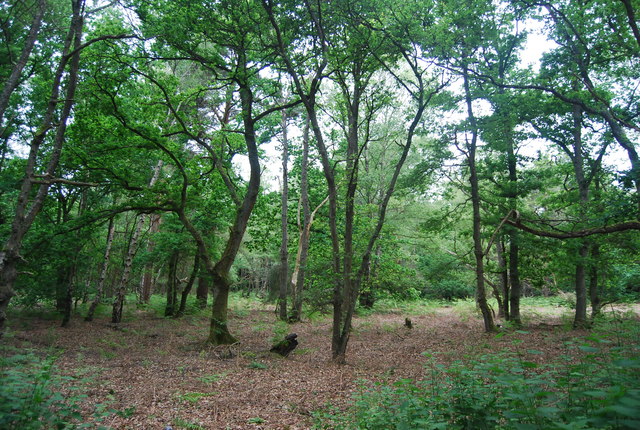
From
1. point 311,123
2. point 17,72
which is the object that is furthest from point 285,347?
point 17,72

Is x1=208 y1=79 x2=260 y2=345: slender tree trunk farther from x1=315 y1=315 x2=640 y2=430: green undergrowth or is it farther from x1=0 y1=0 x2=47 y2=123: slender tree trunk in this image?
Result: x1=315 y1=315 x2=640 y2=430: green undergrowth

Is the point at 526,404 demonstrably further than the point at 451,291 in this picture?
No

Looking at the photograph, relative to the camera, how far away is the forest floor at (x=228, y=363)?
4887 mm

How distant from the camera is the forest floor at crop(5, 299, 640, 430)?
4.89 metres

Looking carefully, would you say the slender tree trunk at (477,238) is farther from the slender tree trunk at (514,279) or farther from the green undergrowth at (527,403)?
the green undergrowth at (527,403)

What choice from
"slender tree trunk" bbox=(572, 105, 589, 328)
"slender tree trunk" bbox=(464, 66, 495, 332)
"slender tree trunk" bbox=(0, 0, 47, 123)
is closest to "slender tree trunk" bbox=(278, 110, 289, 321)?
"slender tree trunk" bbox=(464, 66, 495, 332)

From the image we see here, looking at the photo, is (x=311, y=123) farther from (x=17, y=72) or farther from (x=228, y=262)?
(x=17, y=72)

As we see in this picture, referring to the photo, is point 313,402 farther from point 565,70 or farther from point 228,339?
point 565,70

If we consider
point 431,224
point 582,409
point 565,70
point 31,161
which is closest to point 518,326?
point 431,224

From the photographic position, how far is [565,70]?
357 inches

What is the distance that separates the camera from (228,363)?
813 cm

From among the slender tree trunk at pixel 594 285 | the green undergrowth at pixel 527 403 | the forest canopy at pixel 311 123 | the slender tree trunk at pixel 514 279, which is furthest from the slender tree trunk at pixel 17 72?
the slender tree trunk at pixel 594 285

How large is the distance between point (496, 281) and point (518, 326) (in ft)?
28.6

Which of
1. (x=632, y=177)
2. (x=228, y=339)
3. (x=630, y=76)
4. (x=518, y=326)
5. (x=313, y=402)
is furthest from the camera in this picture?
(x=518, y=326)
